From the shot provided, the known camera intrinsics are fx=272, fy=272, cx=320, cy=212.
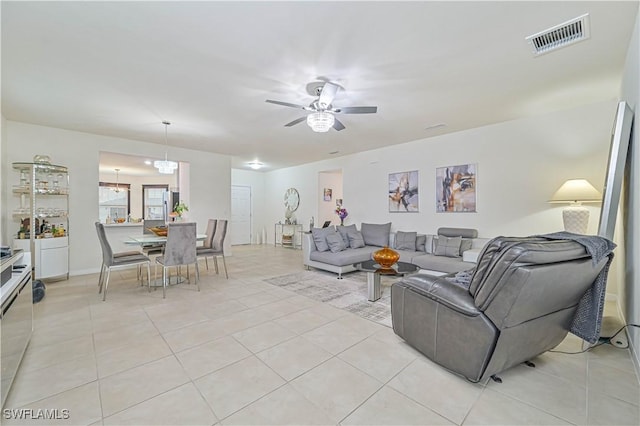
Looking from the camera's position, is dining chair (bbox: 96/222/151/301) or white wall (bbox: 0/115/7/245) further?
white wall (bbox: 0/115/7/245)

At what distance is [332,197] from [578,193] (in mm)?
5667

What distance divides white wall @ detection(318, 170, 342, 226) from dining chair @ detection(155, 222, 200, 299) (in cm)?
439

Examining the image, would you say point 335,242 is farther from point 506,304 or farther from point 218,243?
point 506,304

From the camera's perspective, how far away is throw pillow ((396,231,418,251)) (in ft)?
16.9

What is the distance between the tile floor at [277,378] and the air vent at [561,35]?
2.57 meters

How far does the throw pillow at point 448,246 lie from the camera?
173 inches

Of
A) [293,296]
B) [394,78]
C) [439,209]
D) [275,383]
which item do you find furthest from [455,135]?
[275,383]

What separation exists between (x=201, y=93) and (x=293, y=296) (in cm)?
280

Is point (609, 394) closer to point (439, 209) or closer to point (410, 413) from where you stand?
point (410, 413)

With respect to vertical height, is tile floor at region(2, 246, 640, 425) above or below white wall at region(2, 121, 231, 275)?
below

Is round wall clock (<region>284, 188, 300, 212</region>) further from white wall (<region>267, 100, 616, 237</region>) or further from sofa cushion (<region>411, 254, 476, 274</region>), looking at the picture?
sofa cushion (<region>411, 254, 476, 274</region>)

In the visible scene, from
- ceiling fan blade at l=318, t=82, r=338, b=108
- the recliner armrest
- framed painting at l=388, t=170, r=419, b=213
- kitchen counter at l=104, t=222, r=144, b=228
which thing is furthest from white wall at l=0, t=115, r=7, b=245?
framed painting at l=388, t=170, r=419, b=213

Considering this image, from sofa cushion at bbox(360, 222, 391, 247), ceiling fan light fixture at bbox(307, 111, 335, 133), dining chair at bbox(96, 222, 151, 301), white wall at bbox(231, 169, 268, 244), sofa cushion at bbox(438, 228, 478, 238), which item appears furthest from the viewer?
white wall at bbox(231, 169, 268, 244)

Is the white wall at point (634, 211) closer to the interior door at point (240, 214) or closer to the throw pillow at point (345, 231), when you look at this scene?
the throw pillow at point (345, 231)
